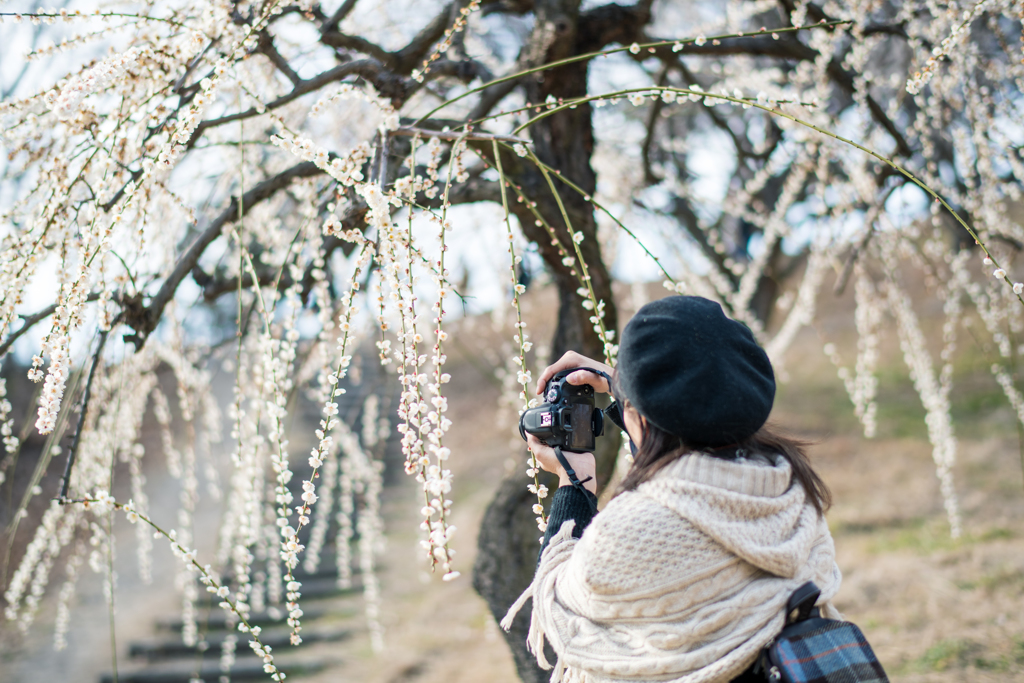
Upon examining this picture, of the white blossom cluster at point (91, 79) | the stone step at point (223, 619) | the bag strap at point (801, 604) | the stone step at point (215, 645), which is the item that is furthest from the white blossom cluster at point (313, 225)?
the stone step at point (223, 619)

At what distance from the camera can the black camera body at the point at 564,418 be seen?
3.77ft

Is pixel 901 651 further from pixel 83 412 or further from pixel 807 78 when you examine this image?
pixel 83 412

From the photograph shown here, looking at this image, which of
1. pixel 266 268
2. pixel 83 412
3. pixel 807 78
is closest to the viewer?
pixel 83 412

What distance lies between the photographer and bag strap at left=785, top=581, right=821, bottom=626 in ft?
2.92

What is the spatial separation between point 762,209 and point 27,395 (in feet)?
24.7

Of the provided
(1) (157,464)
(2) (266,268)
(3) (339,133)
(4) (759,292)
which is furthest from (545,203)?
(1) (157,464)

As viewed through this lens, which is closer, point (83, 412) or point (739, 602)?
point (739, 602)

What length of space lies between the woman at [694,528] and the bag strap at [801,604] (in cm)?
1

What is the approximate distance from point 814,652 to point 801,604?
62 mm

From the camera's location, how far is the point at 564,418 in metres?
1.16

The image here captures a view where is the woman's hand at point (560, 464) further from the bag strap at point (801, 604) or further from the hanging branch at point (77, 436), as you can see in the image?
the hanging branch at point (77, 436)

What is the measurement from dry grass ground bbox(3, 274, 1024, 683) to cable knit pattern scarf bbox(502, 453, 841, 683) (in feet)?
1.07

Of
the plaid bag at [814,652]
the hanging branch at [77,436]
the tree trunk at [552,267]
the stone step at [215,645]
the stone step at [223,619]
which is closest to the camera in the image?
the plaid bag at [814,652]

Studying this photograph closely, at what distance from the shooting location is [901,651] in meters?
3.00
